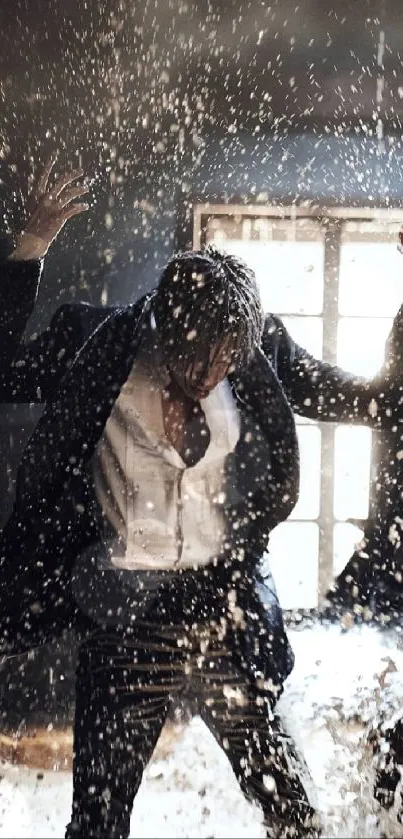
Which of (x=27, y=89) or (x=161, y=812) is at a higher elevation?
(x=27, y=89)

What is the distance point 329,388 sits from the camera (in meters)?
0.71

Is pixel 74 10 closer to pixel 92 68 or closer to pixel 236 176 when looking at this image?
pixel 92 68

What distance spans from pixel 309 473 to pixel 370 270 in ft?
0.78

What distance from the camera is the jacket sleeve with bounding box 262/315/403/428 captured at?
68cm

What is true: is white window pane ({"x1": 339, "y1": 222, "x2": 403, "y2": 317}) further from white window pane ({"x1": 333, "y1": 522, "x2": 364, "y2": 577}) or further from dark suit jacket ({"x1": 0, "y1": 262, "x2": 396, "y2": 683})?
white window pane ({"x1": 333, "y1": 522, "x2": 364, "y2": 577})

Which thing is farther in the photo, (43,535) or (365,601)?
(365,601)

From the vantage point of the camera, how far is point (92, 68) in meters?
0.77

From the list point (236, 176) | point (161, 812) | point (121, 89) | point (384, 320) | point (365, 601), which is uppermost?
point (121, 89)

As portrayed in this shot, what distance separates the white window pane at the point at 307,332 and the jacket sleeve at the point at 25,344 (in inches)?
8.6

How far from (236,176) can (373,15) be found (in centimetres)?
25

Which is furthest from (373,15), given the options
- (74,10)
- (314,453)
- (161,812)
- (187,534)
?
(161,812)

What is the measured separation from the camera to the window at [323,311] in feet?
2.35

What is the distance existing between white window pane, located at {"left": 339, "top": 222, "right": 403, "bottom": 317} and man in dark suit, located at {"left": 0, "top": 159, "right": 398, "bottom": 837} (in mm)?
123

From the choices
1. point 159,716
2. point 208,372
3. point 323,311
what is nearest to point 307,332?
point 323,311
